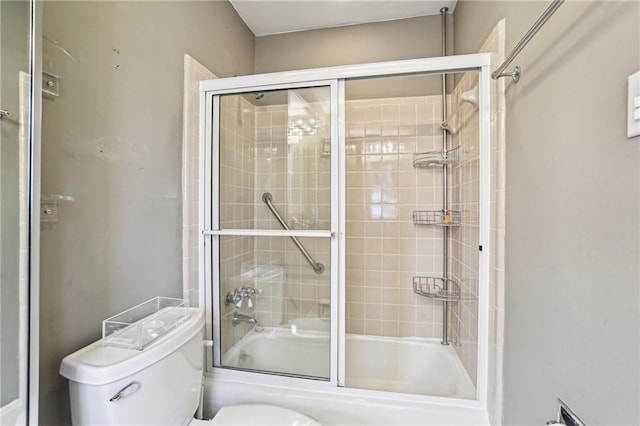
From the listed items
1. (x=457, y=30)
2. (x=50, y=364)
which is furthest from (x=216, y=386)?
(x=457, y=30)

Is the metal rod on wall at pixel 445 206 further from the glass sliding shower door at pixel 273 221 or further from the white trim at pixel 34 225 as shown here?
the white trim at pixel 34 225

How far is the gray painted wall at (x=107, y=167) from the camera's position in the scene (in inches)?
33.1

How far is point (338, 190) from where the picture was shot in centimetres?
140

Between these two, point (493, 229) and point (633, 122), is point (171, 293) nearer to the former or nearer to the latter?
point (493, 229)

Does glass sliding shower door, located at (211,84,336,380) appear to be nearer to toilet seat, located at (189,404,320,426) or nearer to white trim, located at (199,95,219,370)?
white trim, located at (199,95,219,370)

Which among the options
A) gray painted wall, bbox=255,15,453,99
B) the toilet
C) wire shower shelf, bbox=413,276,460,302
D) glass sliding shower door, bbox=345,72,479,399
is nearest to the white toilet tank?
the toilet

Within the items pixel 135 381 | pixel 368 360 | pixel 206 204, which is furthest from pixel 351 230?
pixel 135 381

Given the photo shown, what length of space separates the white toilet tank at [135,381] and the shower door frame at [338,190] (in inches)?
19.6

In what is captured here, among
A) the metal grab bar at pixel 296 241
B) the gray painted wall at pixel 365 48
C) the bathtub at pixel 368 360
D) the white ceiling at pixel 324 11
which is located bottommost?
the bathtub at pixel 368 360

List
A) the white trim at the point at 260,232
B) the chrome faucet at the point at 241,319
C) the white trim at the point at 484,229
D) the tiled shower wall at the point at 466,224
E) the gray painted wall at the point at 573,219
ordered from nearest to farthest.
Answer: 1. the gray painted wall at the point at 573,219
2. the white trim at the point at 484,229
3. the tiled shower wall at the point at 466,224
4. the white trim at the point at 260,232
5. the chrome faucet at the point at 241,319

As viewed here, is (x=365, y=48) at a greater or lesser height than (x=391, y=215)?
greater

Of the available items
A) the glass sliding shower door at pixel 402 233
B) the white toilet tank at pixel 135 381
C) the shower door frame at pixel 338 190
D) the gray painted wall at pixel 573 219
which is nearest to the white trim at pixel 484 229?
the shower door frame at pixel 338 190

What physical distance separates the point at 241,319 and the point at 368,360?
3.13 feet

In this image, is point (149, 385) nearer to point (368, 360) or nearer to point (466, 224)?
point (368, 360)
